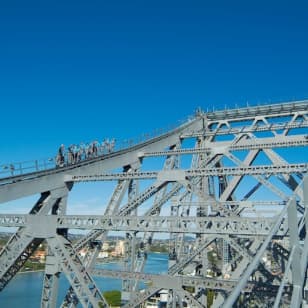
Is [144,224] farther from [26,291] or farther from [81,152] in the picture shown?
[26,291]

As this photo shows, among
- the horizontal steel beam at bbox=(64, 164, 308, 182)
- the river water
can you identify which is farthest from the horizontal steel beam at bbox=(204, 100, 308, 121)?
the river water

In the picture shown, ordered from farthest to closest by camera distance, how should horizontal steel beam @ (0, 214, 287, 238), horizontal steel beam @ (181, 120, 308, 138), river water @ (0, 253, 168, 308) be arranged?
1. river water @ (0, 253, 168, 308)
2. horizontal steel beam @ (181, 120, 308, 138)
3. horizontal steel beam @ (0, 214, 287, 238)

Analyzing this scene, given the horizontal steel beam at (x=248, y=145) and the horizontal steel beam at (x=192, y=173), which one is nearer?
the horizontal steel beam at (x=192, y=173)

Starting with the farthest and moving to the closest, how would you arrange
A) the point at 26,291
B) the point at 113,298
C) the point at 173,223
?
the point at 26,291 < the point at 113,298 < the point at 173,223

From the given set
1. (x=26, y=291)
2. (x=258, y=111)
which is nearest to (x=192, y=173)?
(x=258, y=111)

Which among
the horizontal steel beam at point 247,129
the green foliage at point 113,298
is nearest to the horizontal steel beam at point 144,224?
the horizontal steel beam at point 247,129

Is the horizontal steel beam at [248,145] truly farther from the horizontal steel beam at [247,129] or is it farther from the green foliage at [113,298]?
the green foliage at [113,298]

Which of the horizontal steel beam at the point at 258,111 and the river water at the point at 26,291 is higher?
the horizontal steel beam at the point at 258,111

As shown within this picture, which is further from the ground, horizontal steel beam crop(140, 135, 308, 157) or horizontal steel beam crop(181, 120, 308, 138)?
horizontal steel beam crop(181, 120, 308, 138)

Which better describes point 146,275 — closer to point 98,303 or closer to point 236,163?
point 98,303

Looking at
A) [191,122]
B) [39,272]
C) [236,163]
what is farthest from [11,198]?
[39,272]

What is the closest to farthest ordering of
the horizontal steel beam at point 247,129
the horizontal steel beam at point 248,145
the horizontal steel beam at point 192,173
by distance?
the horizontal steel beam at point 192,173, the horizontal steel beam at point 248,145, the horizontal steel beam at point 247,129

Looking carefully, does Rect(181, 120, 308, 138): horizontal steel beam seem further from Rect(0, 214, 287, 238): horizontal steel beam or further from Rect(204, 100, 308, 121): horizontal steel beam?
Rect(0, 214, 287, 238): horizontal steel beam
